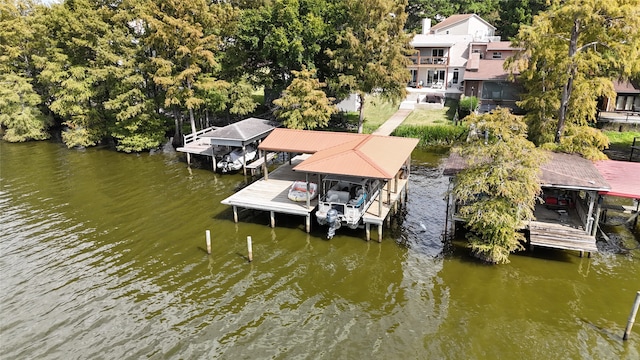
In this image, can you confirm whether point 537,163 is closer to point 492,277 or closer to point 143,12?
point 492,277

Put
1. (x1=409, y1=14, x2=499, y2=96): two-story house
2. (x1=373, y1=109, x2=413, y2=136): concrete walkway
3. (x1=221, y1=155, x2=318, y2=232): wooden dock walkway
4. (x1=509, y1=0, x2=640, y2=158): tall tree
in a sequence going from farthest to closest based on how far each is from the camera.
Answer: (x1=409, y1=14, x2=499, y2=96): two-story house
(x1=373, y1=109, x2=413, y2=136): concrete walkway
(x1=509, y1=0, x2=640, y2=158): tall tree
(x1=221, y1=155, x2=318, y2=232): wooden dock walkway

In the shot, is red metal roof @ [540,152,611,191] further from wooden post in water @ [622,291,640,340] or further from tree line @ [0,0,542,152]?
tree line @ [0,0,542,152]

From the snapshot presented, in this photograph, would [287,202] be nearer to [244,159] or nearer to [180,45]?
[244,159]

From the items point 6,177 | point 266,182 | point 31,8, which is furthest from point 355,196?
point 31,8

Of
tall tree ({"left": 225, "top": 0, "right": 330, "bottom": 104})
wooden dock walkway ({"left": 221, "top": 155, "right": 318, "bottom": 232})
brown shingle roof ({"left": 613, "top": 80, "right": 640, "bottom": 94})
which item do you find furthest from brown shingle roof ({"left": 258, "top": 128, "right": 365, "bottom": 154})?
brown shingle roof ({"left": 613, "top": 80, "right": 640, "bottom": 94})

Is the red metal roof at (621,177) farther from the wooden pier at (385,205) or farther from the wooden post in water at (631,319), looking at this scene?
the wooden pier at (385,205)

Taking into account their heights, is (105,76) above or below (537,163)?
above

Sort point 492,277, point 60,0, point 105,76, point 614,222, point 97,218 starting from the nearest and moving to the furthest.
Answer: point 492,277
point 614,222
point 97,218
point 105,76
point 60,0
